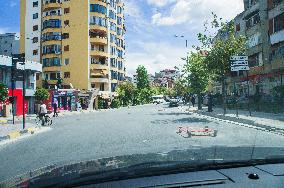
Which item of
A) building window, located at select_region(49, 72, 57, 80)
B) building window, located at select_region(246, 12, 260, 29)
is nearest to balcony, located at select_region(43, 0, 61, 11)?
building window, located at select_region(49, 72, 57, 80)

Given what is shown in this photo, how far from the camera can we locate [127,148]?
1166 cm

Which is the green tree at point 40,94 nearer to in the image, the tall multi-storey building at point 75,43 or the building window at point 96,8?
the tall multi-storey building at point 75,43

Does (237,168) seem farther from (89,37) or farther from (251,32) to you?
(89,37)

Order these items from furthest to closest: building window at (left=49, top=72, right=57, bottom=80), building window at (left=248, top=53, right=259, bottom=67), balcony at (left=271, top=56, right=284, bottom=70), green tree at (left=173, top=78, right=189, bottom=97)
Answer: building window at (left=49, top=72, right=57, bottom=80), green tree at (left=173, top=78, right=189, bottom=97), building window at (left=248, top=53, right=259, bottom=67), balcony at (left=271, top=56, right=284, bottom=70)

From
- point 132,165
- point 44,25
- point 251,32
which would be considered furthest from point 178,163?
point 44,25

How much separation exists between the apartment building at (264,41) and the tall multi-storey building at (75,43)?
98.7ft

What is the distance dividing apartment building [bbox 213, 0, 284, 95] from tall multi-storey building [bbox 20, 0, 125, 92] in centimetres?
3009

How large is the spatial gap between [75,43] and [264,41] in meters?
40.8

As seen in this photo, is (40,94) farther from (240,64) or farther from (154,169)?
(154,169)

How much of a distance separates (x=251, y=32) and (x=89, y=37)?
35.4 m

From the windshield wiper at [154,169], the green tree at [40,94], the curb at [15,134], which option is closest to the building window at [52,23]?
the green tree at [40,94]

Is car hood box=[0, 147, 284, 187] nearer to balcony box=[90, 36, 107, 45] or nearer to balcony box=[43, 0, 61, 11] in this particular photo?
balcony box=[90, 36, 107, 45]

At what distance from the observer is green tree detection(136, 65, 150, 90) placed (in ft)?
338

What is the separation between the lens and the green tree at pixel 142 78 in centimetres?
10314
